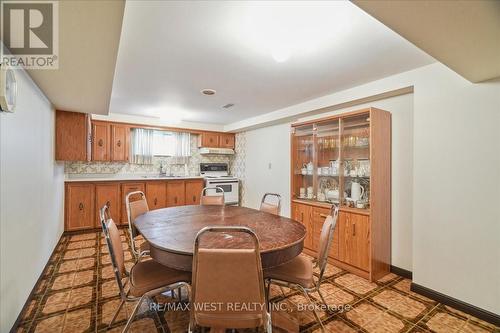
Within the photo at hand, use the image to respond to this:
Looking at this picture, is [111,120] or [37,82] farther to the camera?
[111,120]

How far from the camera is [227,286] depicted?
1.16m

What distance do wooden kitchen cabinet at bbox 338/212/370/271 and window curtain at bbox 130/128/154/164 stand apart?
171 inches

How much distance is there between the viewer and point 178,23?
1.72m

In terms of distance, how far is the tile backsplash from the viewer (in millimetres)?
4701

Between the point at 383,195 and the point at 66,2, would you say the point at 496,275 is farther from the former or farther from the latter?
the point at 66,2

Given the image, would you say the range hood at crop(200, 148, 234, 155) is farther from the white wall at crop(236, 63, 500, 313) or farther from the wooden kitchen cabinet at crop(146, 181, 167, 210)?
the white wall at crop(236, 63, 500, 313)

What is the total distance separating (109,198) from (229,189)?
2548 mm

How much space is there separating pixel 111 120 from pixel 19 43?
353cm

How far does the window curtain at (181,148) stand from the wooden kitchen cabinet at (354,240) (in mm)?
4128

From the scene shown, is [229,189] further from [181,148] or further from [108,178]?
[108,178]

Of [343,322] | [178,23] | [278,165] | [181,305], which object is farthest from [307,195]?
[178,23]

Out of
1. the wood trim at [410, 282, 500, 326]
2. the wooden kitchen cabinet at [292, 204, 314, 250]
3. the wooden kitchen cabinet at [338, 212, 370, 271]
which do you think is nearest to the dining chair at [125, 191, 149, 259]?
the wooden kitchen cabinet at [292, 204, 314, 250]

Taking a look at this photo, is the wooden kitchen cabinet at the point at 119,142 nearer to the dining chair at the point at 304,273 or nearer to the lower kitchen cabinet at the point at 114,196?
the lower kitchen cabinet at the point at 114,196

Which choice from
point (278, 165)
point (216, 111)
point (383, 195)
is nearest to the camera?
point (383, 195)
